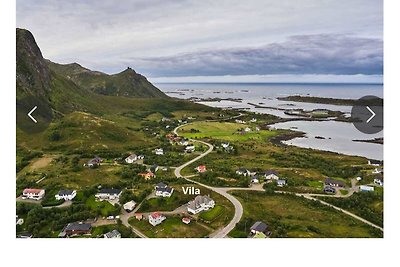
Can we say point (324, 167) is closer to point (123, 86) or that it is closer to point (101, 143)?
point (101, 143)

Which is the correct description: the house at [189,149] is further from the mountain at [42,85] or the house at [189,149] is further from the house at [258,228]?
the mountain at [42,85]

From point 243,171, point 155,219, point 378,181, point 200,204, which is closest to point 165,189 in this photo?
point 200,204

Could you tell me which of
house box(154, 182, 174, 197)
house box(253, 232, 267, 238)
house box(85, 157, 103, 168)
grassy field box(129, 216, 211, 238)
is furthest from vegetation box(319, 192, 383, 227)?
house box(85, 157, 103, 168)

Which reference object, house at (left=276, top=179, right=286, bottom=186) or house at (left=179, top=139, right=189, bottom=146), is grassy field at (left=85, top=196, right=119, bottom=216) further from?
house at (left=179, top=139, right=189, bottom=146)

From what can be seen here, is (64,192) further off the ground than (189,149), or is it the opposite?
(189,149)

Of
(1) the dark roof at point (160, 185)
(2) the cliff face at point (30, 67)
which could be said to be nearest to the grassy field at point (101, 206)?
(1) the dark roof at point (160, 185)

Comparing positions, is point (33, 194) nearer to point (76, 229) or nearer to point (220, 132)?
point (76, 229)
